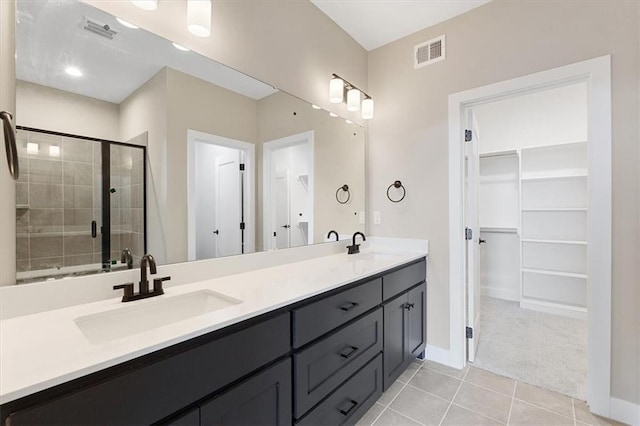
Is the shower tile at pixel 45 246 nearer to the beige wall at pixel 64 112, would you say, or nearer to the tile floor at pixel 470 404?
the beige wall at pixel 64 112

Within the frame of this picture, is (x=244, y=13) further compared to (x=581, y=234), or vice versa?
(x=581, y=234)

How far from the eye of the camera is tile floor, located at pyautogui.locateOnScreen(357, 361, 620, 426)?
166cm

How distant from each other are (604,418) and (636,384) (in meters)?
0.27

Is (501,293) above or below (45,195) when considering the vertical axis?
below

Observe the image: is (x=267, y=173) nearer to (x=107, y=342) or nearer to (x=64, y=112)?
(x=64, y=112)

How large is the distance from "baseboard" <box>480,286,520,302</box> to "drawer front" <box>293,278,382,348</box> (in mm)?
3004

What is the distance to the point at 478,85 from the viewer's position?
2.14 meters

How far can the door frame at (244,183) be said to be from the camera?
57.0 inches

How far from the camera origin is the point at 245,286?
1.35 meters

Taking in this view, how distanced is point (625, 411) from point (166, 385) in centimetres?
245

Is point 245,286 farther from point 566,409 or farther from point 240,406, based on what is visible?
point 566,409

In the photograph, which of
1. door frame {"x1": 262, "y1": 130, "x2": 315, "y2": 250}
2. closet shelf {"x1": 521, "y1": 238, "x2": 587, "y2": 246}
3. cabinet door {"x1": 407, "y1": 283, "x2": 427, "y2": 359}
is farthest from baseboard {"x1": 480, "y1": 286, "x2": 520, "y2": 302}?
door frame {"x1": 262, "y1": 130, "x2": 315, "y2": 250}

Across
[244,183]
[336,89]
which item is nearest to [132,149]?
[244,183]

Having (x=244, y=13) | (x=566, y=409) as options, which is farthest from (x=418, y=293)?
(x=244, y=13)
